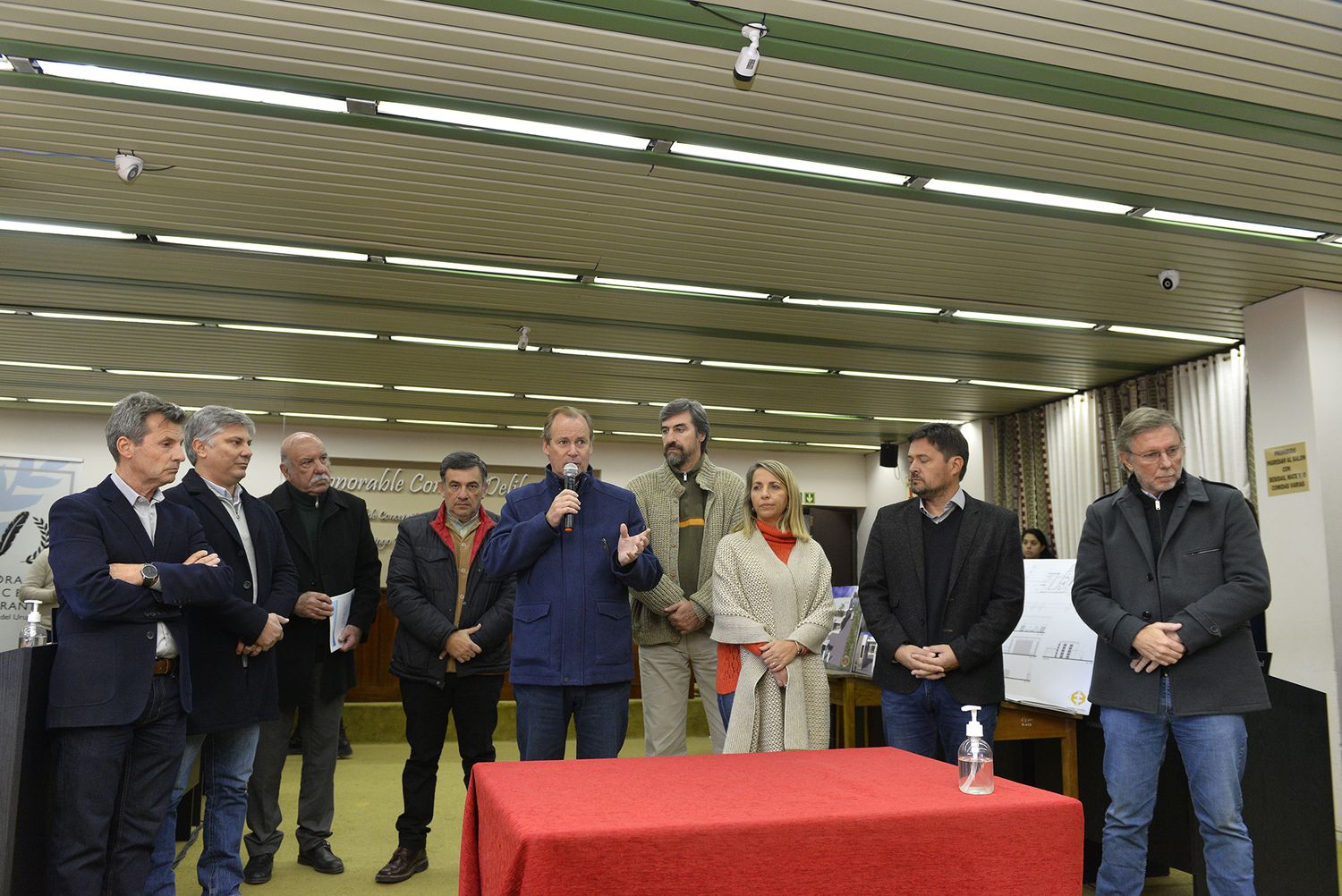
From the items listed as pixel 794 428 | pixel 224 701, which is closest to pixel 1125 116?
pixel 224 701

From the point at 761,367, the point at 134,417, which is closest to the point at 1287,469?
the point at 761,367

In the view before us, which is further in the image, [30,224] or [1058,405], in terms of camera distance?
[1058,405]

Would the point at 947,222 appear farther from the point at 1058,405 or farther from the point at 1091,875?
the point at 1058,405

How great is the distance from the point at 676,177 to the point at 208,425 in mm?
2845

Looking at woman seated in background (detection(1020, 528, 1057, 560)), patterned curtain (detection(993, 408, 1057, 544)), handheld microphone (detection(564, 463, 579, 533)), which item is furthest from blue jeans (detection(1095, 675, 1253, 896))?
patterned curtain (detection(993, 408, 1057, 544))

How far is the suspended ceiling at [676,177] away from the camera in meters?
3.88

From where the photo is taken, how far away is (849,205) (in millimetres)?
5562

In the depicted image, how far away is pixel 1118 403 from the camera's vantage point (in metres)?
9.59

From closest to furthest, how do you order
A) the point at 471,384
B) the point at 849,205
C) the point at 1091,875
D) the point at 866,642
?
the point at 1091,875 < the point at 866,642 < the point at 849,205 < the point at 471,384

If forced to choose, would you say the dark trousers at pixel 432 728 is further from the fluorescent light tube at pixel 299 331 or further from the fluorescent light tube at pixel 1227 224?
the fluorescent light tube at pixel 299 331

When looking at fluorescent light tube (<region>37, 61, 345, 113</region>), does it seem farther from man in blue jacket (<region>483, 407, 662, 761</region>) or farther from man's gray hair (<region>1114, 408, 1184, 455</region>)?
man's gray hair (<region>1114, 408, 1184, 455</region>)

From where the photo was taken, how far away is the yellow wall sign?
670 cm

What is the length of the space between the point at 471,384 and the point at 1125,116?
7186 mm

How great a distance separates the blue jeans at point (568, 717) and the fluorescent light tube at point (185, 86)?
290 centimetres
